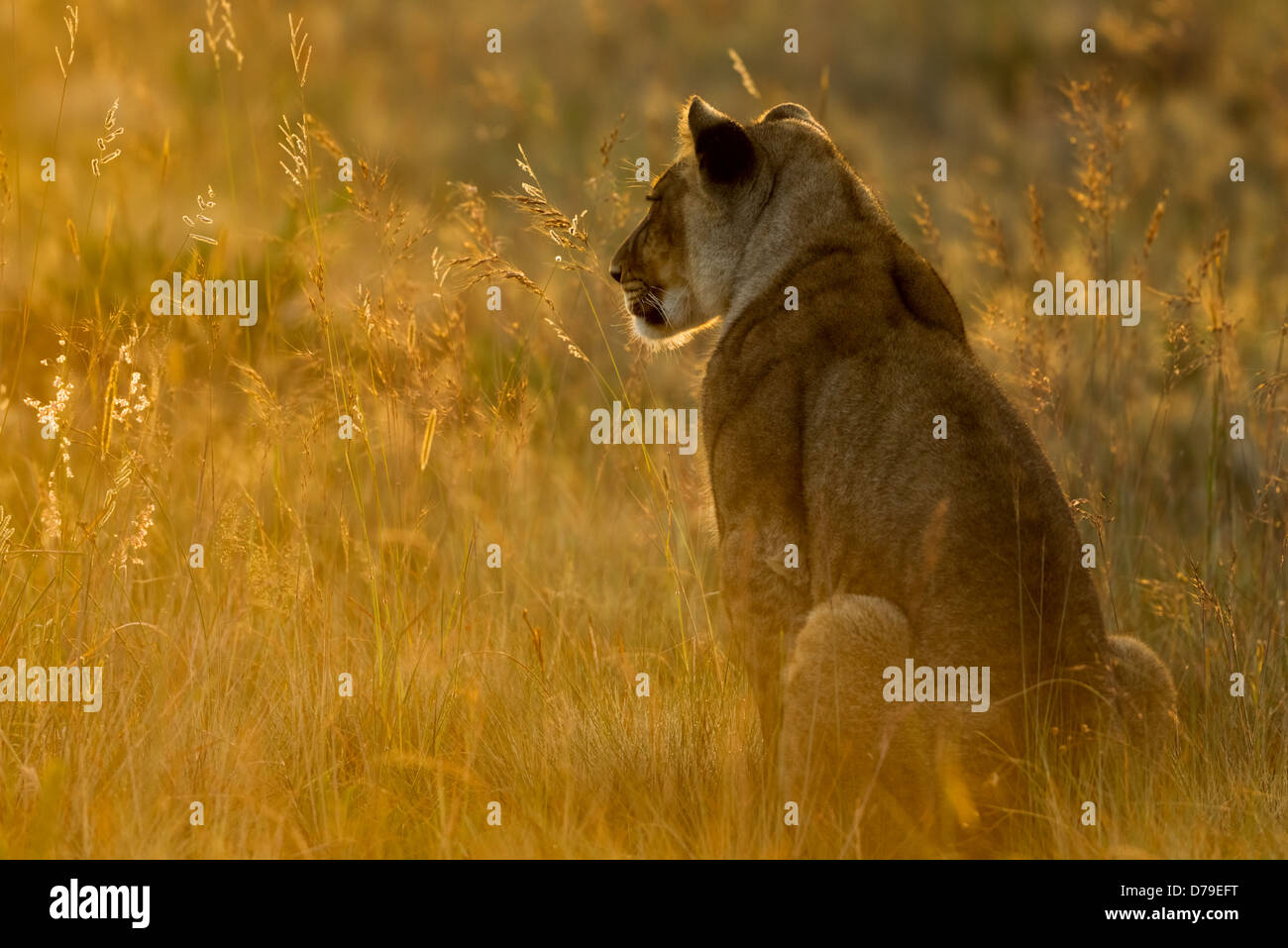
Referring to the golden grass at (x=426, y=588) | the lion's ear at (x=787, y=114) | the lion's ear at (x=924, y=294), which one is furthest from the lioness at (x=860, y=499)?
the golden grass at (x=426, y=588)

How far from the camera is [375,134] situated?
17.4 m

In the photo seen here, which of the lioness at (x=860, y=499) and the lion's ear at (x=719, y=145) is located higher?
the lion's ear at (x=719, y=145)

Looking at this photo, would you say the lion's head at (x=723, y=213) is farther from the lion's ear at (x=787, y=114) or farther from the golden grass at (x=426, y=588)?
the golden grass at (x=426, y=588)

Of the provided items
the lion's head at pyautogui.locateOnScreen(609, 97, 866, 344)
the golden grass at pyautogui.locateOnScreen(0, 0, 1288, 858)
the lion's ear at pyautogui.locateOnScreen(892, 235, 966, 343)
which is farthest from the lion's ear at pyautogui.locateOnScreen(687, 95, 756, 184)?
the lion's ear at pyautogui.locateOnScreen(892, 235, 966, 343)

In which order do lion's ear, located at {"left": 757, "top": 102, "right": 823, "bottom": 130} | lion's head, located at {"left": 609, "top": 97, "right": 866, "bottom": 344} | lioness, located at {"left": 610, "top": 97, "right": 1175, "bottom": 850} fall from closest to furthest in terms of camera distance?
lioness, located at {"left": 610, "top": 97, "right": 1175, "bottom": 850}, lion's head, located at {"left": 609, "top": 97, "right": 866, "bottom": 344}, lion's ear, located at {"left": 757, "top": 102, "right": 823, "bottom": 130}

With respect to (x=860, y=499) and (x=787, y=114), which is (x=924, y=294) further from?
(x=787, y=114)

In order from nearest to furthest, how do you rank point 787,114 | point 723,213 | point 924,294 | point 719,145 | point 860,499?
point 860,499
point 924,294
point 719,145
point 723,213
point 787,114

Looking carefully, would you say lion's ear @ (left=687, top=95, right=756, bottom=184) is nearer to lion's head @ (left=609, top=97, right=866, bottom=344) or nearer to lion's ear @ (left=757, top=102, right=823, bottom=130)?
lion's head @ (left=609, top=97, right=866, bottom=344)

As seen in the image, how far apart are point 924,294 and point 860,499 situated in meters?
0.96

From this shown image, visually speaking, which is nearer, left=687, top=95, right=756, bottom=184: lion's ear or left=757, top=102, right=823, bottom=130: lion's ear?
left=687, top=95, right=756, bottom=184: lion's ear

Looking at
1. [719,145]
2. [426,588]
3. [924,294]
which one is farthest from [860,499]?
[426,588]

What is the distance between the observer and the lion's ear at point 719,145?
572cm

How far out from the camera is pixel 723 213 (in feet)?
19.3

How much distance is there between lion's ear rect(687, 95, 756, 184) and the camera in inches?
225
